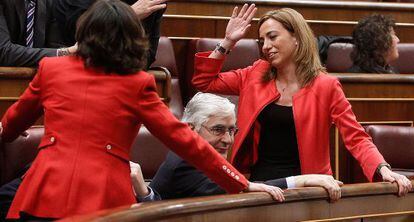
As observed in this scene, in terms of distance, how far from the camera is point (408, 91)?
4.64ft

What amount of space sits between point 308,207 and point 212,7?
33.1 inches

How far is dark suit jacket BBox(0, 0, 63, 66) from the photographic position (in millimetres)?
1012

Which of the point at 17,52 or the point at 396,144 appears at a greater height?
the point at 17,52

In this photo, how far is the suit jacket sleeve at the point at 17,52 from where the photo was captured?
1011 mm

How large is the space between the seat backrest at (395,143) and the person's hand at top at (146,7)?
1.49 ft

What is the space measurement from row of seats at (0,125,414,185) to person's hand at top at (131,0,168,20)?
0.15 meters

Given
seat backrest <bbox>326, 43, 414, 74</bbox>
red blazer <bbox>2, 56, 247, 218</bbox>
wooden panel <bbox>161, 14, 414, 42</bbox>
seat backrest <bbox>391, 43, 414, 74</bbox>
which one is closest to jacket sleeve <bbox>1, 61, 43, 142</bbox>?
red blazer <bbox>2, 56, 247, 218</bbox>

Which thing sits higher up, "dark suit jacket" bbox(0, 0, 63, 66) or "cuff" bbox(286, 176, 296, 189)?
"dark suit jacket" bbox(0, 0, 63, 66)

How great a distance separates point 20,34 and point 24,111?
0.34 metres

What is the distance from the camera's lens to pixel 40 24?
1060mm

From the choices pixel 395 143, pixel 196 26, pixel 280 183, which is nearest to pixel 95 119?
pixel 280 183

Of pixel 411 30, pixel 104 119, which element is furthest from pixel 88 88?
pixel 411 30

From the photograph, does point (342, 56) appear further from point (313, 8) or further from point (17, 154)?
point (17, 154)

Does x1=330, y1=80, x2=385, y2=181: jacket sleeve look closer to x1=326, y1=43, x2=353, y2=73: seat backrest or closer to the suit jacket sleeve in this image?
the suit jacket sleeve
